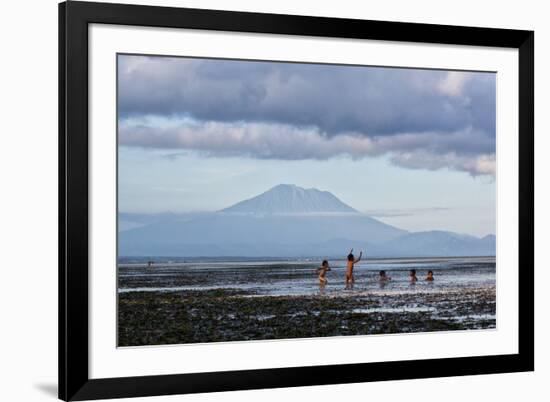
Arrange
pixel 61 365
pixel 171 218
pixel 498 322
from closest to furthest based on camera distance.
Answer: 1. pixel 61 365
2. pixel 171 218
3. pixel 498 322

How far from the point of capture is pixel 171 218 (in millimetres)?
7094

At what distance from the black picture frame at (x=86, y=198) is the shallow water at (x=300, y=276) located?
38 cm

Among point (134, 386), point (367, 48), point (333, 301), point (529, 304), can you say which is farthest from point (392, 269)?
point (134, 386)

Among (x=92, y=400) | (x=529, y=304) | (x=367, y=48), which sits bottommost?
(x=92, y=400)

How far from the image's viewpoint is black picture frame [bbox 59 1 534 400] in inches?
254

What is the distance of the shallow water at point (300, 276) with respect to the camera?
6910 millimetres

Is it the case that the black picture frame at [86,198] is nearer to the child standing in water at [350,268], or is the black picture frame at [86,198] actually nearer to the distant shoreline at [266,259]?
the distant shoreline at [266,259]

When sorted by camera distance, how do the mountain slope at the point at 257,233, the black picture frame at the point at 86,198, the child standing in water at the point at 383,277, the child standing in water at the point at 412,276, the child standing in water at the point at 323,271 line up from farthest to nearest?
the child standing in water at the point at 412,276 < the child standing in water at the point at 383,277 < the child standing in water at the point at 323,271 < the mountain slope at the point at 257,233 < the black picture frame at the point at 86,198

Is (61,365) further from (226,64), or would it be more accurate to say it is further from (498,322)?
(498,322)

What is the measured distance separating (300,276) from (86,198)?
5.75 ft

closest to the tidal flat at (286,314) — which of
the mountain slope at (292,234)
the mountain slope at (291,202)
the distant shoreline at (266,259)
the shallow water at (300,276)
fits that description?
A: the shallow water at (300,276)

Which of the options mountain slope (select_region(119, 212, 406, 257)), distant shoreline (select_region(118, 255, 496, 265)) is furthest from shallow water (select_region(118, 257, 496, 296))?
mountain slope (select_region(119, 212, 406, 257))

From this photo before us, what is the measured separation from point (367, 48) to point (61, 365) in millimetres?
3194

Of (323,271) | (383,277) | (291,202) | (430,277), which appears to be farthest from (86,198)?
(430,277)
